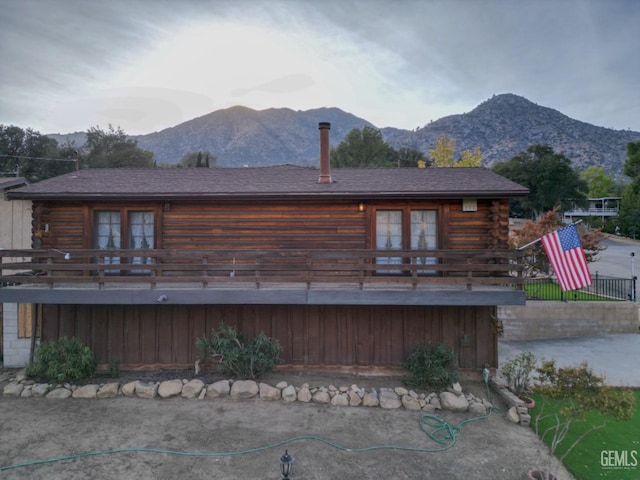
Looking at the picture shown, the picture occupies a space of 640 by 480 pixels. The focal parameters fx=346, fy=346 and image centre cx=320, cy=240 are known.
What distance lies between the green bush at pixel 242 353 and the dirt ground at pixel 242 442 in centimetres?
88

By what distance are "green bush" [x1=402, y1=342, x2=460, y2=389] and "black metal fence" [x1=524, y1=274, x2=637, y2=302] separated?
8291mm

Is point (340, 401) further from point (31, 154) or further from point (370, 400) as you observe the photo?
point (31, 154)

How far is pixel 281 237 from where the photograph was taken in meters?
10.1

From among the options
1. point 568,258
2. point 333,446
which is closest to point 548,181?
Result: point 568,258

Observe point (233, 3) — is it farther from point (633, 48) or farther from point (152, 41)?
point (633, 48)

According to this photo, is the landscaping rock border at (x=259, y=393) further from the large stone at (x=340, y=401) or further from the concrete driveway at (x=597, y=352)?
the concrete driveway at (x=597, y=352)

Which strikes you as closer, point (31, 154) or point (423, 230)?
point (423, 230)

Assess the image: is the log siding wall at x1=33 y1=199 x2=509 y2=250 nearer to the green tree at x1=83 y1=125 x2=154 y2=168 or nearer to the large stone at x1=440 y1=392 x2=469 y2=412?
the large stone at x1=440 y1=392 x2=469 y2=412

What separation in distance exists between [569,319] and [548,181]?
133 ft

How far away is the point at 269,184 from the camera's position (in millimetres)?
10570

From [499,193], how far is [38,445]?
1169 centimetres

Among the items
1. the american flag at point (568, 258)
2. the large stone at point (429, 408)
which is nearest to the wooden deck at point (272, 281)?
the american flag at point (568, 258)

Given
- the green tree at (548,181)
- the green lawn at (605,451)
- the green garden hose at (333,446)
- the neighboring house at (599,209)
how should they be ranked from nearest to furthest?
1. the green lawn at (605,451)
2. the green garden hose at (333,446)
3. the green tree at (548,181)
4. the neighboring house at (599,209)

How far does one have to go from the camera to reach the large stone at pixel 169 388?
8.64 metres
